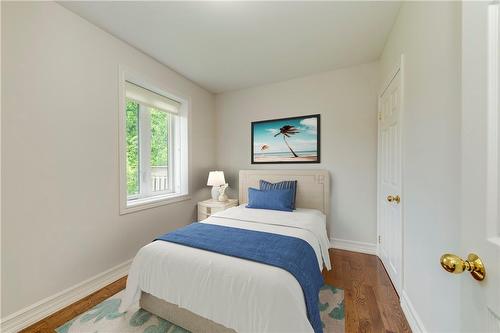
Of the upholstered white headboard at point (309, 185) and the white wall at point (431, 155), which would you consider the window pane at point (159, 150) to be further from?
the white wall at point (431, 155)

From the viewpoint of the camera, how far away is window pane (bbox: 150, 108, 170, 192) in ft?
9.38

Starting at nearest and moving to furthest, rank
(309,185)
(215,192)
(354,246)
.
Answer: (354,246) → (309,185) → (215,192)

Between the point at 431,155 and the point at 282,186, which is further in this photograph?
the point at 282,186

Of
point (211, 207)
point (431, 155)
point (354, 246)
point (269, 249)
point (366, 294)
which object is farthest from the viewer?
point (211, 207)

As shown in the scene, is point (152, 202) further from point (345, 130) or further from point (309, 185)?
point (345, 130)

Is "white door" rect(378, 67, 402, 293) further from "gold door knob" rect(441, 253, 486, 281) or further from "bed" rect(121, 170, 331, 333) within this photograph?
"gold door knob" rect(441, 253, 486, 281)

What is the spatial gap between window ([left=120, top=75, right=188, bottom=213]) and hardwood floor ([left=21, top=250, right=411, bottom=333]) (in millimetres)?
888

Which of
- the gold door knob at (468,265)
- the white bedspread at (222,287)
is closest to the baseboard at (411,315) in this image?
the white bedspread at (222,287)

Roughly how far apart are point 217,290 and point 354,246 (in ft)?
7.38

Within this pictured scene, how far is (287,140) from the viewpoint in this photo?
317 cm

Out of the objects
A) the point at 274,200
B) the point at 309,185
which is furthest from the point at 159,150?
the point at 309,185

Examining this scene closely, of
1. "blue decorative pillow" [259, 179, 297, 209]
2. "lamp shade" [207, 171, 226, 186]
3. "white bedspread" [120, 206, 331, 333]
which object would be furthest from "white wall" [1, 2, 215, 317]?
"blue decorative pillow" [259, 179, 297, 209]

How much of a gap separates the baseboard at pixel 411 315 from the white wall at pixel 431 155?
39 mm

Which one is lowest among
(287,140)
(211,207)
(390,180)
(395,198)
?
(211,207)
